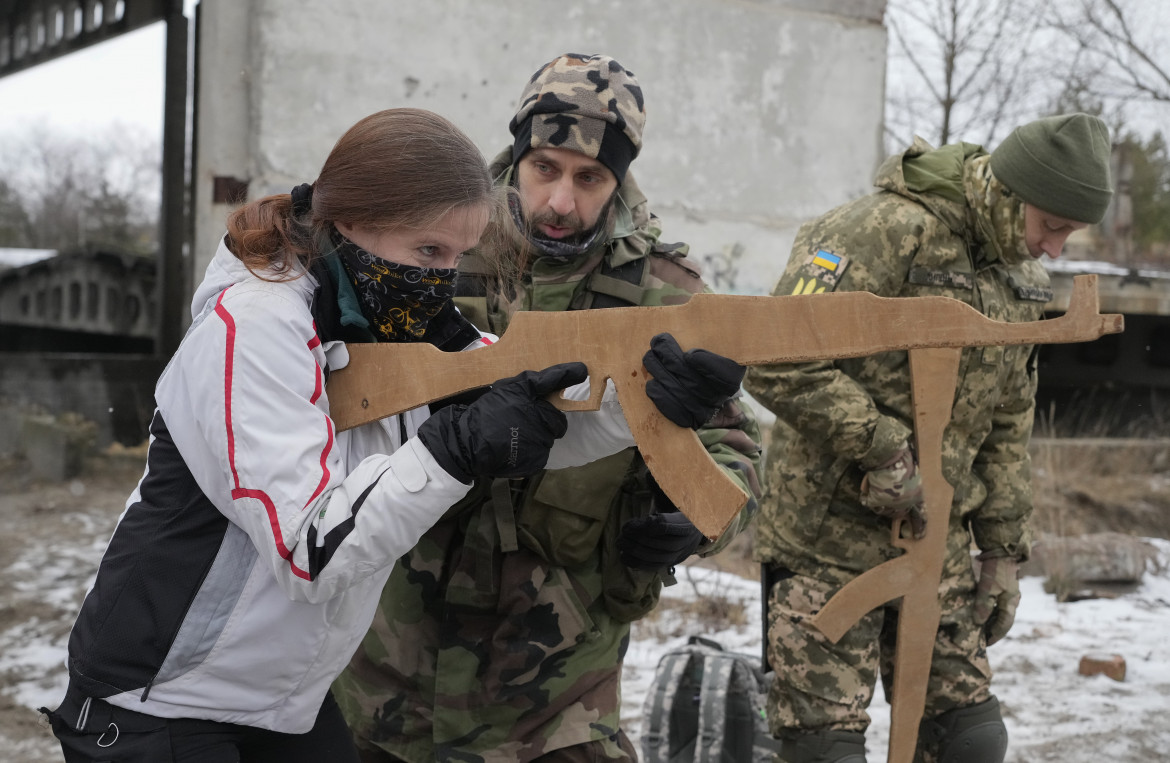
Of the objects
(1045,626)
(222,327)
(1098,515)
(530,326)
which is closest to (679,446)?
(530,326)

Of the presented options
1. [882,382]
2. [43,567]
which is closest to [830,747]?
[882,382]

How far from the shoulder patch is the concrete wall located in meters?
3.97

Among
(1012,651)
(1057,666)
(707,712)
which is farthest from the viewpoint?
(1012,651)

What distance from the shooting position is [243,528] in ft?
4.99

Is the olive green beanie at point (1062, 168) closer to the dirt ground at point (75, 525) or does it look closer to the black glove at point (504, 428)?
the black glove at point (504, 428)

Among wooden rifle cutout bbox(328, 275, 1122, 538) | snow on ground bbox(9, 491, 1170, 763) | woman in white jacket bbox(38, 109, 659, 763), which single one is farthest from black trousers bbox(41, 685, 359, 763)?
snow on ground bbox(9, 491, 1170, 763)

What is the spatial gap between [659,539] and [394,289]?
0.74 m

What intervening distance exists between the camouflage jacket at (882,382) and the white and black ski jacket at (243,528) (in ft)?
4.97

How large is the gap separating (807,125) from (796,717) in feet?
17.9

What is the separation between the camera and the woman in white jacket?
58.2 inches

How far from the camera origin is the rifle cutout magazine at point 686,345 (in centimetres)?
142

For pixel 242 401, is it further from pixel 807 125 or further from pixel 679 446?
pixel 807 125

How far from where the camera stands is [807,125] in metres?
7.46

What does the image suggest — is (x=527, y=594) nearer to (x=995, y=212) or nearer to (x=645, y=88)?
(x=995, y=212)
